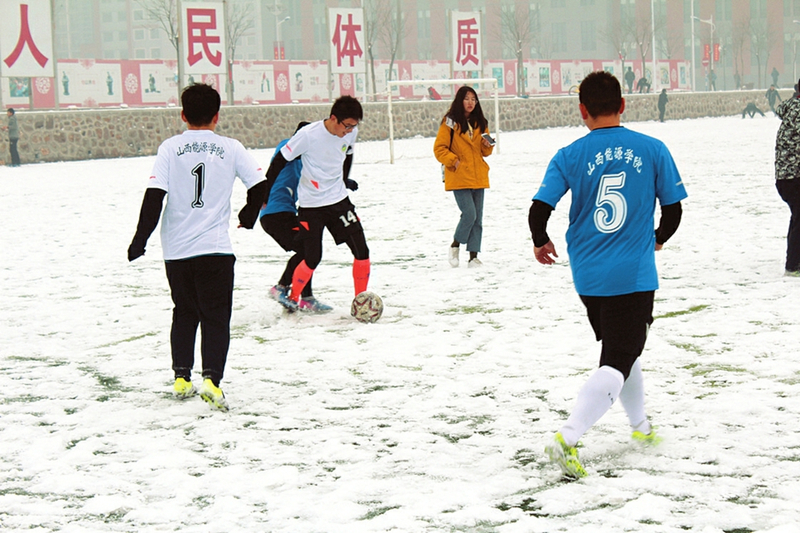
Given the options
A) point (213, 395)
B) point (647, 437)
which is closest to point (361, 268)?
point (213, 395)

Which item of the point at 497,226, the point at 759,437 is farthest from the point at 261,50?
the point at 759,437

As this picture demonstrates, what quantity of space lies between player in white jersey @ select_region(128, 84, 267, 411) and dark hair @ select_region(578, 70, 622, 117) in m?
1.95

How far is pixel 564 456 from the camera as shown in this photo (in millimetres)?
3953

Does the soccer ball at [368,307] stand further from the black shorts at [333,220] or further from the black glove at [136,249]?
the black glove at [136,249]

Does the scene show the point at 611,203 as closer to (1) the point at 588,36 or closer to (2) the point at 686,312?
(2) the point at 686,312

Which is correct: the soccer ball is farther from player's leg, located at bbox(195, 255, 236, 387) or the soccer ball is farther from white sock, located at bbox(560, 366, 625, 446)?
white sock, located at bbox(560, 366, 625, 446)

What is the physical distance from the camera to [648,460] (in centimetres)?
420

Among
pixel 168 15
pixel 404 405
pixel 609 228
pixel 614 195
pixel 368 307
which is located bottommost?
pixel 404 405

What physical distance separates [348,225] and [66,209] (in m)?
9.64

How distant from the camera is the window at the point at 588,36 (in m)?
94.7

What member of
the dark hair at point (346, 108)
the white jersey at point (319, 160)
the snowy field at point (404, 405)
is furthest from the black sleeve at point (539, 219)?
the white jersey at point (319, 160)

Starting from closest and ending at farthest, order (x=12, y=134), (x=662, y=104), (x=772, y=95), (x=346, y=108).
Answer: (x=346, y=108) < (x=12, y=134) < (x=662, y=104) < (x=772, y=95)

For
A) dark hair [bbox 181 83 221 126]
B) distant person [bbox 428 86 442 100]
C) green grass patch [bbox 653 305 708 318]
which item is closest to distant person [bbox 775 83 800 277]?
green grass patch [bbox 653 305 708 318]

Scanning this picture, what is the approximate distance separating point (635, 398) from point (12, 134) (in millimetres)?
23679
